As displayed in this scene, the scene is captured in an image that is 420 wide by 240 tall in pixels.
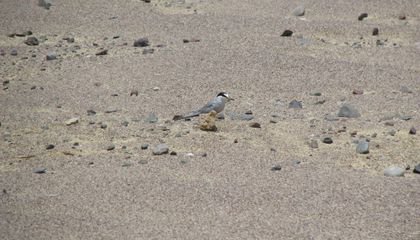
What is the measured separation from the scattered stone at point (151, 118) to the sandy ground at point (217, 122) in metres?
0.08

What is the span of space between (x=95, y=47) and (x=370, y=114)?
10.6ft

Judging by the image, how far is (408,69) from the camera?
830 centimetres

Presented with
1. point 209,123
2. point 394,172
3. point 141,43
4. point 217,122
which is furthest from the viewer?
point 141,43

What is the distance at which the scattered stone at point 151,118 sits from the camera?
7.05 meters

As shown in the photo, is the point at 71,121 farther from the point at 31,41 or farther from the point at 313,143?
the point at 31,41

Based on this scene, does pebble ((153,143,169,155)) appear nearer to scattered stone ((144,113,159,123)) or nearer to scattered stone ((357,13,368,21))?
scattered stone ((144,113,159,123))

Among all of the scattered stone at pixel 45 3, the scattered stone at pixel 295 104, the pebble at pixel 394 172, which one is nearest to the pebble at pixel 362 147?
the pebble at pixel 394 172

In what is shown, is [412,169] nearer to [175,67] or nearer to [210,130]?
[210,130]

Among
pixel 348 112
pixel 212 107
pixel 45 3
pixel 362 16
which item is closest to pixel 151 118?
pixel 212 107

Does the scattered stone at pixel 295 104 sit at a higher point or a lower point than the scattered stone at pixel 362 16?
lower

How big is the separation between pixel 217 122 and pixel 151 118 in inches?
20.6

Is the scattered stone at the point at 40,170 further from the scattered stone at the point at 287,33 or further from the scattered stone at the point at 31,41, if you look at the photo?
the scattered stone at the point at 287,33

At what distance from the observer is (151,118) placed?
23.2 feet

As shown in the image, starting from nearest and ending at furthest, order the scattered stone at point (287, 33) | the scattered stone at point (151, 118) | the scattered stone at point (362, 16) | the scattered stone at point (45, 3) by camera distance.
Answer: the scattered stone at point (151, 118)
the scattered stone at point (287, 33)
the scattered stone at point (362, 16)
the scattered stone at point (45, 3)
